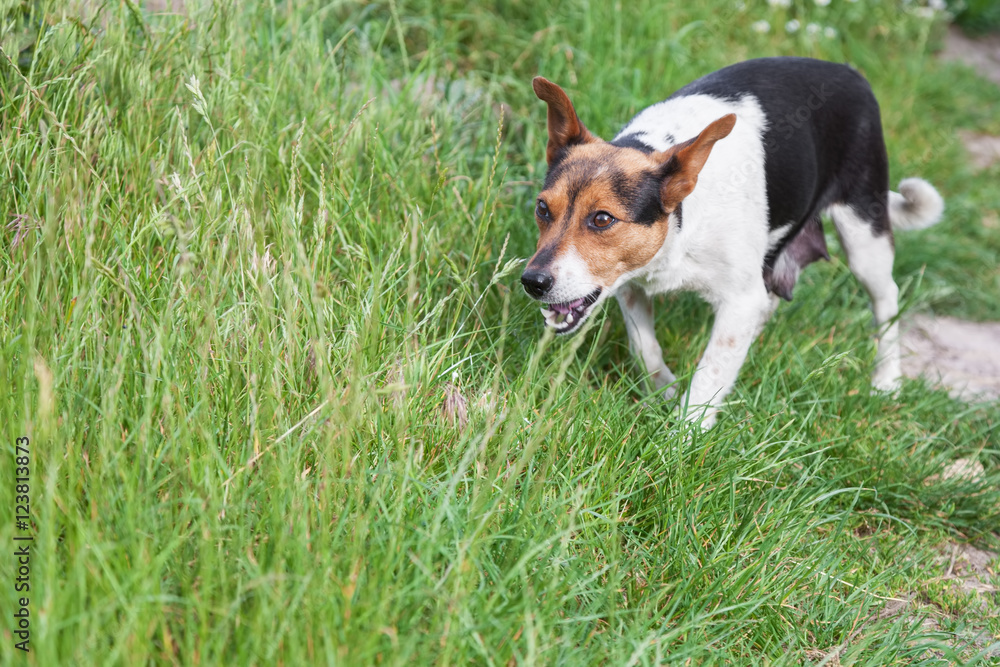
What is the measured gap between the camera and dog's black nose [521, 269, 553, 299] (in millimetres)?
2705

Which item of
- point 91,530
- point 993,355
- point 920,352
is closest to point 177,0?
point 91,530

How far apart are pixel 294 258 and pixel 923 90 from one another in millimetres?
6011

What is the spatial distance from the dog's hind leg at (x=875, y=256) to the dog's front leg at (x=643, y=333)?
1149 millimetres

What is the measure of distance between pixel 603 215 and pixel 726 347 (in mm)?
753

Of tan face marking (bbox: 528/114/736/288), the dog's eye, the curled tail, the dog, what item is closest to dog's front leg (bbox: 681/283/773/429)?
the dog

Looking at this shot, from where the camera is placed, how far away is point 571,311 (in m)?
2.87

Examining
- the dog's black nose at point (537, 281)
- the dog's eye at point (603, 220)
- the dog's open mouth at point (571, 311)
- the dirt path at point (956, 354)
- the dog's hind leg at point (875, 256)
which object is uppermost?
the dog's eye at point (603, 220)

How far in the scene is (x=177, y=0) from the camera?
418cm

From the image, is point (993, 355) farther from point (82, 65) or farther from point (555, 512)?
point (82, 65)

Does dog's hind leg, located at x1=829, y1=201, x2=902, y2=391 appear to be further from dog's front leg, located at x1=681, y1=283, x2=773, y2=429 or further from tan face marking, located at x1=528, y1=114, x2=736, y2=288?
tan face marking, located at x1=528, y1=114, x2=736, y2=288

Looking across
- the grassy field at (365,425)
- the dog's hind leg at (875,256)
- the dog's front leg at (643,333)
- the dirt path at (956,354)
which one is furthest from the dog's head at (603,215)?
the dirt path at (956,354)

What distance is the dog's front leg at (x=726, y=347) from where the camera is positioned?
10.3 feet

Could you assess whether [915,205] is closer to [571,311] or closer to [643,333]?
[643,333]

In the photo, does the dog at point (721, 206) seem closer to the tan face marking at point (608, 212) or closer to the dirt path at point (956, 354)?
the tan face marking at point (608, 212)
